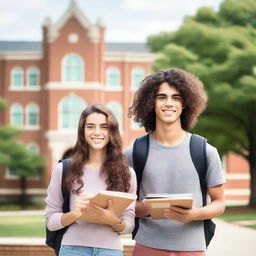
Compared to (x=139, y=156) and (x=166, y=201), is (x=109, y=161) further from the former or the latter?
(x=166, y=201)

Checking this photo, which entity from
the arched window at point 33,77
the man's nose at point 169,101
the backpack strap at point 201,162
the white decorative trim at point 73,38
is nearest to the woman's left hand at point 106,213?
the backpack strap at point 201,162

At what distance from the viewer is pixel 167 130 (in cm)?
359

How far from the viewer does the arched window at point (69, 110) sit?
33.3 meters

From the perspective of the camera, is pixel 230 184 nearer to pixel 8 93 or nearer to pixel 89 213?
pixel 8 93

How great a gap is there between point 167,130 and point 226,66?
18818 mm

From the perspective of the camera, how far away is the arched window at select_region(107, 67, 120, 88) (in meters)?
34.2

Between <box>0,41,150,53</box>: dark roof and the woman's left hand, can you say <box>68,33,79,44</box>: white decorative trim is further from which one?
the woman's left hand

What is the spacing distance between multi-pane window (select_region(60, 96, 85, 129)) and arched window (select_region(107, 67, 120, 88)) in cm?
202

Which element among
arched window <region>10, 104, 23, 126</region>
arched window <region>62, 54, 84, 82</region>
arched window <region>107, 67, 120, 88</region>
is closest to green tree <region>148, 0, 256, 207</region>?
arched window <region>107, 67, 120, 88</region>

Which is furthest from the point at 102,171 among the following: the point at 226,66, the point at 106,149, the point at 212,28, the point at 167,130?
the point at 212,28

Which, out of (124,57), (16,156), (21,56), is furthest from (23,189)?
(124,57)

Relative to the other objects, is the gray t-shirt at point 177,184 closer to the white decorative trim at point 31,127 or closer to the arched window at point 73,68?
the arched window at point 73,68

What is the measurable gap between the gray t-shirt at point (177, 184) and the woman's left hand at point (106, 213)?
0.70ft

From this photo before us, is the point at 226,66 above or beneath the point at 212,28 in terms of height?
beneath
